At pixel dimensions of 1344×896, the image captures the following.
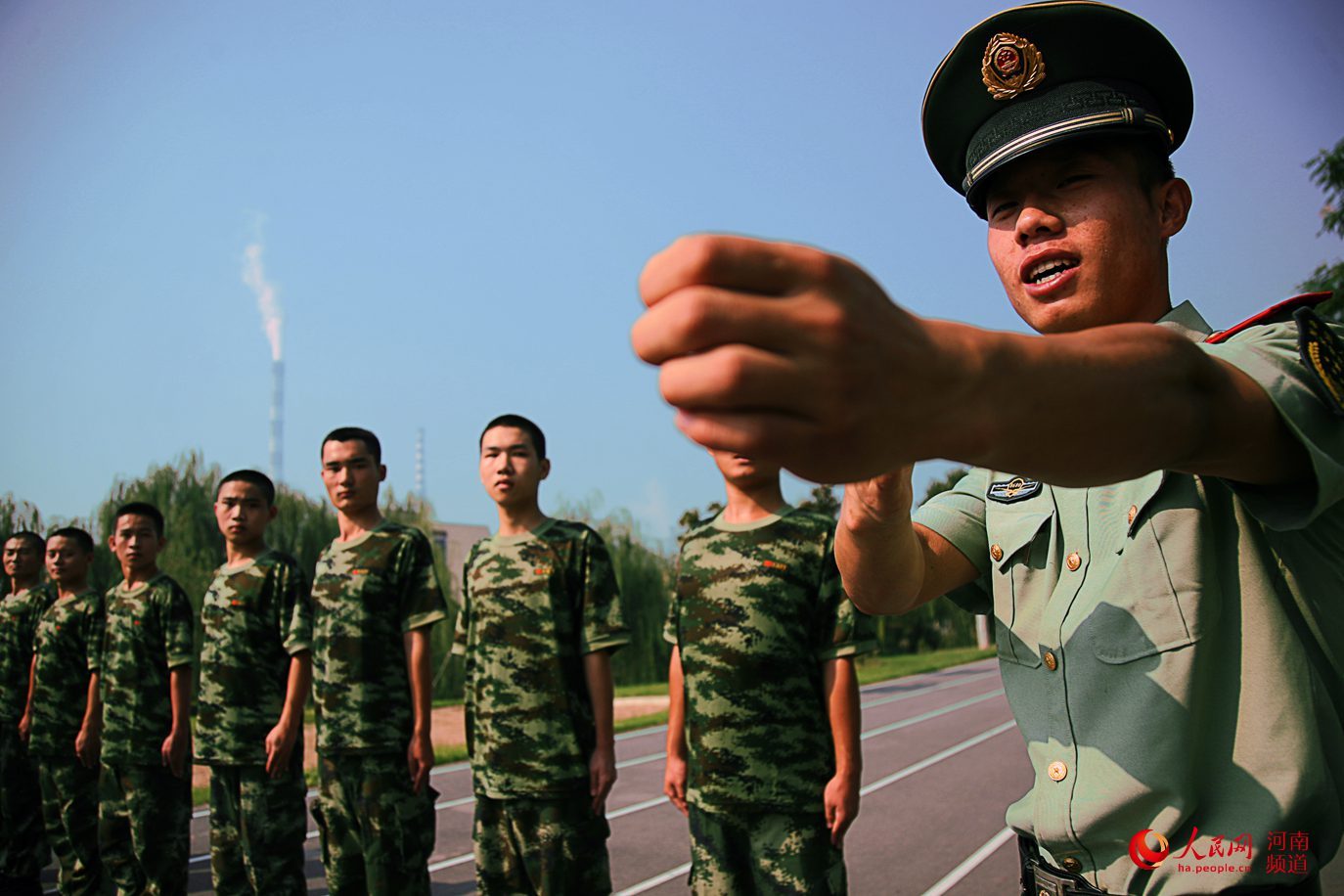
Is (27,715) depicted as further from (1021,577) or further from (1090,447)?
(1090,447)

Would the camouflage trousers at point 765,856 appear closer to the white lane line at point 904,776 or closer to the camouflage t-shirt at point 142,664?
the white lane line at point 904,776

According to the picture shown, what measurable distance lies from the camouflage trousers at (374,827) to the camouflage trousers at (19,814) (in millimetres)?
4047

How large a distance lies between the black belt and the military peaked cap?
114 cm

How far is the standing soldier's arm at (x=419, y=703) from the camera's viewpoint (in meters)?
5.13

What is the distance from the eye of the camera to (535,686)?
191 inches

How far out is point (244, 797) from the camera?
18.6 ft

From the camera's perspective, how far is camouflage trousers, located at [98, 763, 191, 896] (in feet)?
20.4

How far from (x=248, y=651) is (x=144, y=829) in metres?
1.51

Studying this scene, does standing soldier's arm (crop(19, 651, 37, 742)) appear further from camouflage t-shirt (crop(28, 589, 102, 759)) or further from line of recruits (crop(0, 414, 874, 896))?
line of recruits (crop(0, 414, 874, 896))

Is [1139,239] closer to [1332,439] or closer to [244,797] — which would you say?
[1332,439]

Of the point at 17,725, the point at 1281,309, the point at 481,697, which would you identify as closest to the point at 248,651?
the point at 481,697

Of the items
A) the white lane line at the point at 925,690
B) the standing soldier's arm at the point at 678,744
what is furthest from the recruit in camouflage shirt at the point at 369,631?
the white lane line at the point at 925,690

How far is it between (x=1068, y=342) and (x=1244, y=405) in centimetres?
28

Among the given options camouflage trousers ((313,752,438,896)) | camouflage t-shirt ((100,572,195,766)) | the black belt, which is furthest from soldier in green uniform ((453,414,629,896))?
the black belt
